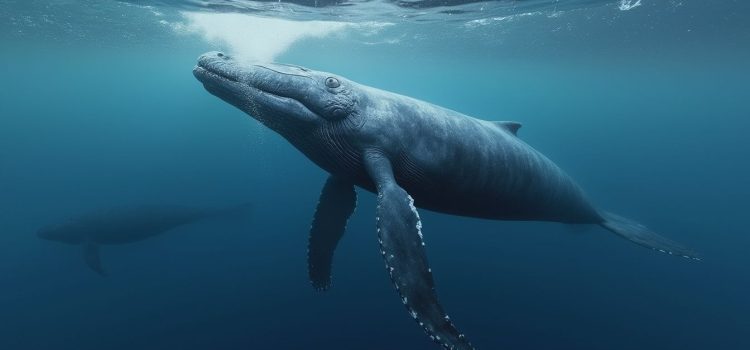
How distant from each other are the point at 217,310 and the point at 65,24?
35206mm

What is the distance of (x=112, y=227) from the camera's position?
1494 cm

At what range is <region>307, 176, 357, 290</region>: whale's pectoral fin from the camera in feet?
22.0

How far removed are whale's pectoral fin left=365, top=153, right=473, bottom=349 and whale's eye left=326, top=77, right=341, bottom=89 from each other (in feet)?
5.09

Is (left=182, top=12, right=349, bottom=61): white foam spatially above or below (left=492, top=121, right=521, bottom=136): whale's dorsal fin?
below

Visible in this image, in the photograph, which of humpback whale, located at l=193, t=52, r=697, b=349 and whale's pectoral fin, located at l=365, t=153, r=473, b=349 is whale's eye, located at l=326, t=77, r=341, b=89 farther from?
whale's pectoral fin, located at l=365, t=153, r=473, b=349

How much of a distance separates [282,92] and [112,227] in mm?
13840

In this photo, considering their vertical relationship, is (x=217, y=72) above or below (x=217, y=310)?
above

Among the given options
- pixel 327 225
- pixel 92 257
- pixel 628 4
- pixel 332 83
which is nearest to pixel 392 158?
pixel 332 83

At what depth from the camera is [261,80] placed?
16.1 feet

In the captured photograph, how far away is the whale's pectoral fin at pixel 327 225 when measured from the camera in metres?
6.71

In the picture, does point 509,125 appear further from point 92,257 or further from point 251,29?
point 251,29

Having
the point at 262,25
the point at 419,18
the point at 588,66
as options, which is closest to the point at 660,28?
the point at 419,18

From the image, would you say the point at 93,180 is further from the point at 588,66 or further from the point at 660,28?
the point at 588,66

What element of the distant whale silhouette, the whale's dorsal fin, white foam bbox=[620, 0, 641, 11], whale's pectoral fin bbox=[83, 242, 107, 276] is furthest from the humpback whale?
white foam bbox=[620, 0, 641, 11]
